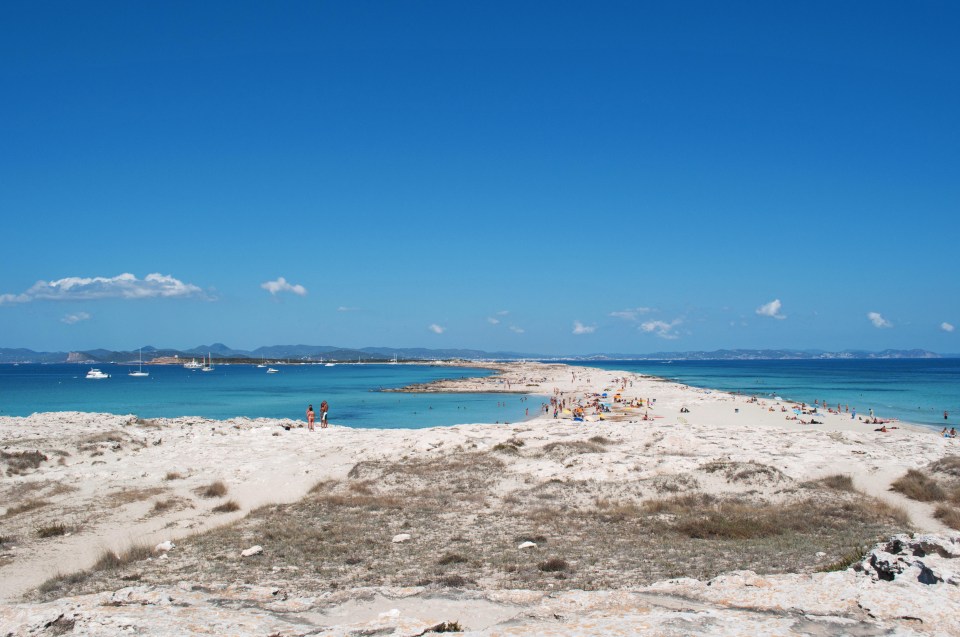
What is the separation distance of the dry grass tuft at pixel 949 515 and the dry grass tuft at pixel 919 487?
0.96 meters

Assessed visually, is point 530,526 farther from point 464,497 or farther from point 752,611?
point 752,611

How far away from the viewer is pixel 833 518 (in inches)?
567

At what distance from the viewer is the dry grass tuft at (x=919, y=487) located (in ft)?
53.6

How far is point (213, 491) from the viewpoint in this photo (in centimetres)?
1902

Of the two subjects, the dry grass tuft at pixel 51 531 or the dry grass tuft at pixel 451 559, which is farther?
the dry grass tuft at pixel 51 531

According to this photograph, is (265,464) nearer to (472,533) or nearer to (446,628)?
(472,533)

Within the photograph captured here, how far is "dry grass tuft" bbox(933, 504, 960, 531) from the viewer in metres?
14.0

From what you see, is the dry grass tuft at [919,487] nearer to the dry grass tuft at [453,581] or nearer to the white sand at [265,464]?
the white sand at [265,464]

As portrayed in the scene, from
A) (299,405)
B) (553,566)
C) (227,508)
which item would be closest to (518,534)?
(553,566)

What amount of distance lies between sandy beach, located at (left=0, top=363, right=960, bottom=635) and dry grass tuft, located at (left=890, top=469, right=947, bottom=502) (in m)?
0.36

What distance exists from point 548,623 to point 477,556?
18.8 ft

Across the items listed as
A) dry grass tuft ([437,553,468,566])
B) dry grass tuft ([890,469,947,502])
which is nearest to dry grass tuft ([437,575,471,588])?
dry grass tuft ([437,553,468,566])

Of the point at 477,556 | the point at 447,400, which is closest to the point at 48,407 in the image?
the point at 447,400

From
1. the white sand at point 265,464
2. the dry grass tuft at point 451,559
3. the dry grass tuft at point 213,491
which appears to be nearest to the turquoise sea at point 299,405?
the white sand at point 265,464
